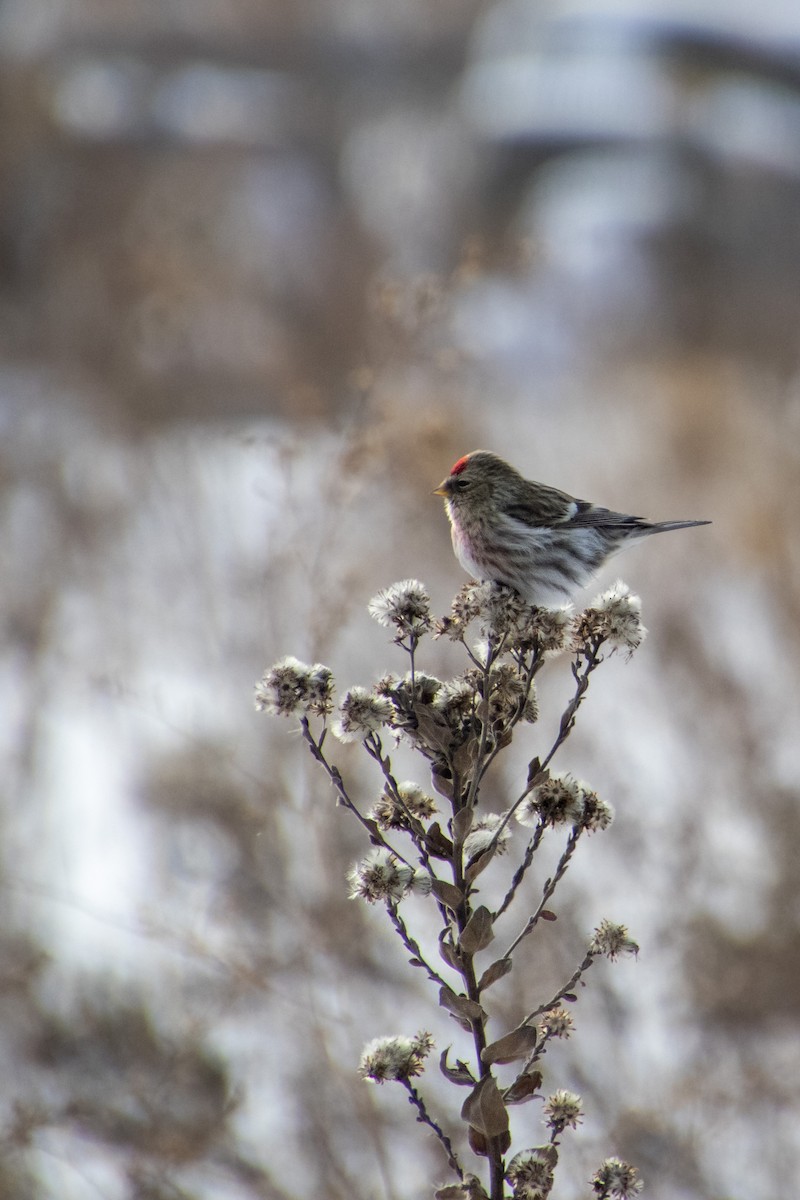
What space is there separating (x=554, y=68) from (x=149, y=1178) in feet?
48.7

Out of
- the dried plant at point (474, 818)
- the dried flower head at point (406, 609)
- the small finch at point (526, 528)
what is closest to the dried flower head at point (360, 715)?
the dried plant at point (474, 818)

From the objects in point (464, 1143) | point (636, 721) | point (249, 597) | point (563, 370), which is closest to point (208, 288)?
point (563, 370)

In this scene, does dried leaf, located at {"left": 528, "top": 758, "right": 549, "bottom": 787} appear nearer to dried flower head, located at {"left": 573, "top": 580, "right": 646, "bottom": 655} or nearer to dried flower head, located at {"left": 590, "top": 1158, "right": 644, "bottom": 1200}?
dried flower head, located at {"left": 573, "top": 580, "right": 646, "bottom": 655}

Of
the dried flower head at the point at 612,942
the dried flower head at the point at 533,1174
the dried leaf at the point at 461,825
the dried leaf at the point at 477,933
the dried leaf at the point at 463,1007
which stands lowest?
the dried flower head at the point at 533,1174

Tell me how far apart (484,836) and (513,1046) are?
23 cm

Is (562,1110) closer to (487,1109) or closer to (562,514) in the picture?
(487,1109)

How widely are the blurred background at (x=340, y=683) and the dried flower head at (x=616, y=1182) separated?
113 centimetres

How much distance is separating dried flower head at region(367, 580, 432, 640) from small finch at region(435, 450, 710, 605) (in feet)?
1.81

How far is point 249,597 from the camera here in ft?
14.4

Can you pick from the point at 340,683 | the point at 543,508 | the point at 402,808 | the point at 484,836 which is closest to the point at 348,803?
the point at 402,808

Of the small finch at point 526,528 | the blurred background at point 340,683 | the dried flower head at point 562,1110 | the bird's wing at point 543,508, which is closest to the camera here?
the dried flower head at point 562,1110

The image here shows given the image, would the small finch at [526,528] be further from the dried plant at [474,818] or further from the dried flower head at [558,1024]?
the dried flower head at [558,1024]

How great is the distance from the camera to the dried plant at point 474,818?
1270 mm

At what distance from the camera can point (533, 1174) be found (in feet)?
4.23
